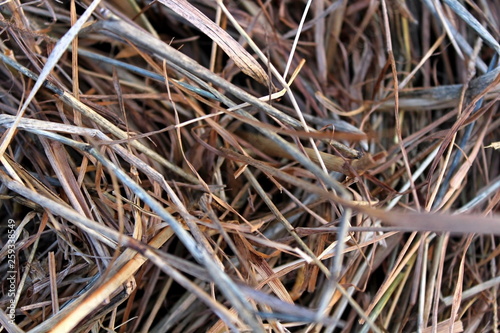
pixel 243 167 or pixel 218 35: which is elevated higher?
pixel 218 35

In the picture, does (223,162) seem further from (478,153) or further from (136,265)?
Answer: (478,153)

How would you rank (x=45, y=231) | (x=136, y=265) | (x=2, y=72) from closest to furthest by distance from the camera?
(x=136, y=265) < (x=45, y=231) < (x=2, y=72)

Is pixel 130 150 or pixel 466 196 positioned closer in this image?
pixel 130 150

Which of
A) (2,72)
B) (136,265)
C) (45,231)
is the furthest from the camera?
(2,72)

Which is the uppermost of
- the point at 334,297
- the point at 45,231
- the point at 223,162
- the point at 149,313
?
the point at 45,231

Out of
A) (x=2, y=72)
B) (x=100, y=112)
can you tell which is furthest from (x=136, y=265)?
(x=2, y=72)

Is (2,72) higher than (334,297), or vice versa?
(2,72)

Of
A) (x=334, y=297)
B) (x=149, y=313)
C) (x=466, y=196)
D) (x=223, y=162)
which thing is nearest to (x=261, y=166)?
(x=223, y=162)
